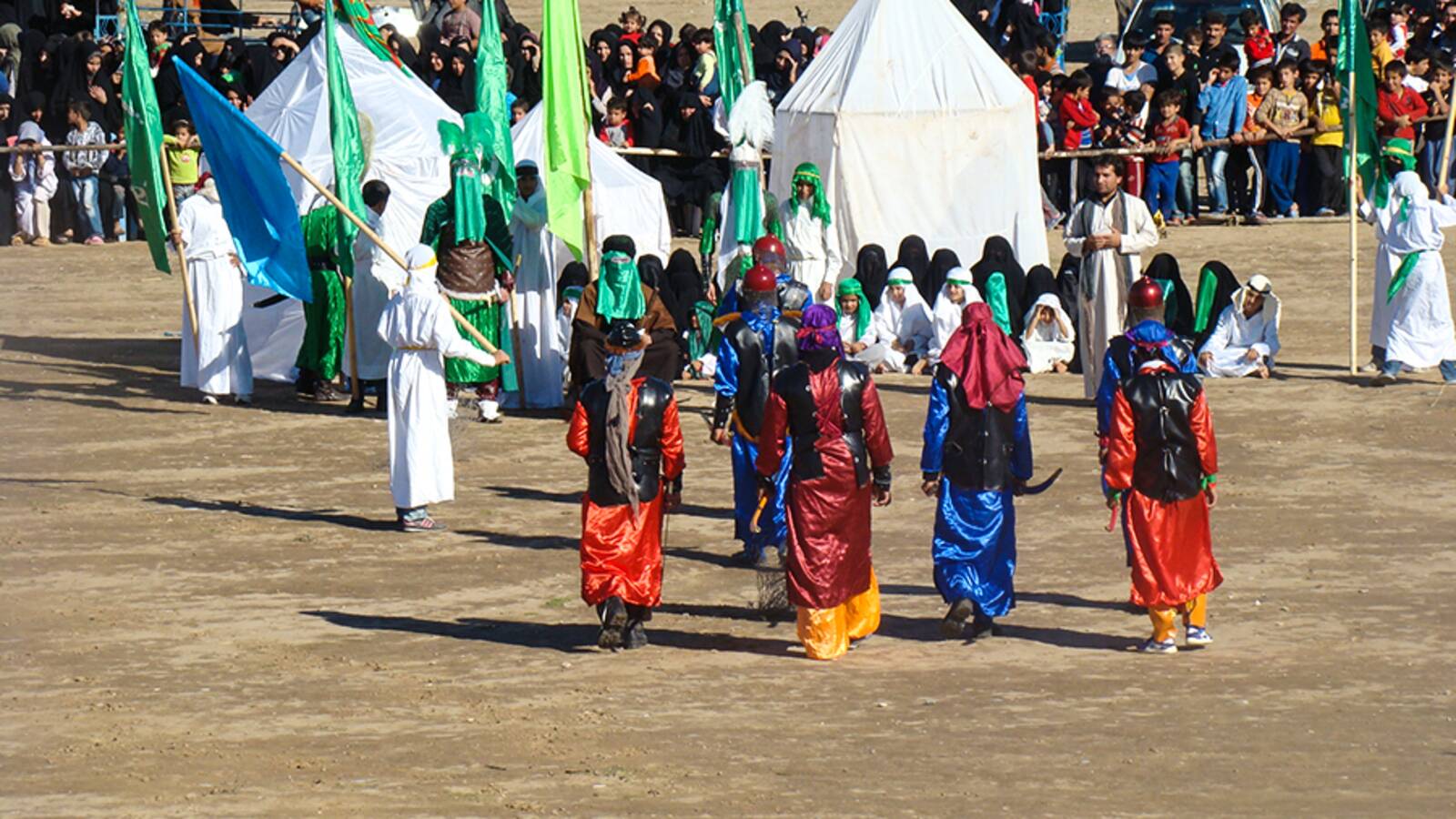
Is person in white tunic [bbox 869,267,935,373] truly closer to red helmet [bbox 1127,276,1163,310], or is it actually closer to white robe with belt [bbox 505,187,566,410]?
white robe with belt [bbox 505,187,566,410]

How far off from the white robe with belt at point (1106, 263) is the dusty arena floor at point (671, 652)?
0.57 m

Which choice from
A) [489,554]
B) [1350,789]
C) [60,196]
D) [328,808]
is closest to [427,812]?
[328,808]

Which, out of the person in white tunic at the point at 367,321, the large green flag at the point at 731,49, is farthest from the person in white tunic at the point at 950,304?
the person in white tunic at the point at 367,321

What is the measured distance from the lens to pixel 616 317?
37.6 feet

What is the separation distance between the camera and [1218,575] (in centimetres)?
880

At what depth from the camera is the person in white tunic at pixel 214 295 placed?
583 inches

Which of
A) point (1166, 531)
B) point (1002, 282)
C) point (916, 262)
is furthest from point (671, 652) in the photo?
point (916, 262)

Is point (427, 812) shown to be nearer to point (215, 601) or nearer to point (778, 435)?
point (778, 435)

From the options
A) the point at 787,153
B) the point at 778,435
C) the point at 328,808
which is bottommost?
the point at 328,808

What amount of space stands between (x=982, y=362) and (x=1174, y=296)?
264 inches

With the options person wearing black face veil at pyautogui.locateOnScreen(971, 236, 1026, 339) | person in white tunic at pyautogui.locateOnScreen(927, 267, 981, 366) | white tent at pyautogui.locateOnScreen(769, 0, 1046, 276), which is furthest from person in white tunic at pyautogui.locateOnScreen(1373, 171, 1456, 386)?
white tent at pyautogui.locateOnScreen(769, 0, 1046, 276)

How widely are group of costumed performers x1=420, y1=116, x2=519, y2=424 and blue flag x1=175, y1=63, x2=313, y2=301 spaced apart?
2.55ft

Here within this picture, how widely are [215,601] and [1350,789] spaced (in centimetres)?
490

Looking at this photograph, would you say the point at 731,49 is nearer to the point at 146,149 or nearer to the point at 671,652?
the point at 146,149
